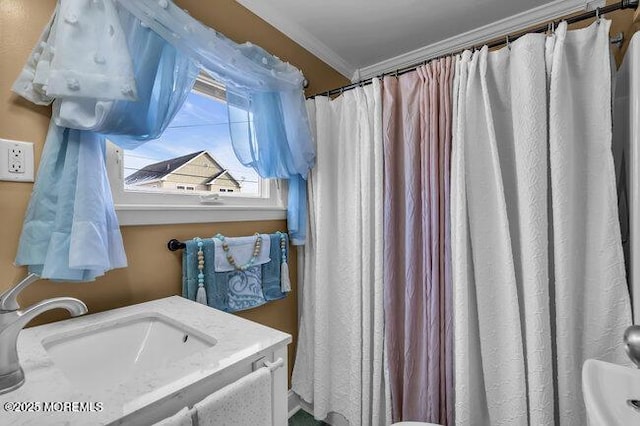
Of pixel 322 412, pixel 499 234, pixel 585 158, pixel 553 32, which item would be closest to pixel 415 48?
pixel 553 32

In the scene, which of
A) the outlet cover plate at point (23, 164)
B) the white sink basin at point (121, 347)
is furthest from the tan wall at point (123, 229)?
the white sink basin at point (121, 347)

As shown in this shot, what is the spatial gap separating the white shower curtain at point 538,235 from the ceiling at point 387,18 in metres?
0.74

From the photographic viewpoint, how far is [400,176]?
1.43 metres

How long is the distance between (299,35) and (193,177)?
1138mm

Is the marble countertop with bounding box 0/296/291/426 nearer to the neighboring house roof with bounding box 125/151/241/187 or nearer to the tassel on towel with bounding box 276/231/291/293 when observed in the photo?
the neighboring house roof with bounding box 125/151/241/187

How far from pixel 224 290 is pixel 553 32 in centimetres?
171

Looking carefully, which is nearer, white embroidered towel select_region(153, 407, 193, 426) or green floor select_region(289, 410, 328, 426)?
white embroidered towel select_region(153, 407, 193, 426)

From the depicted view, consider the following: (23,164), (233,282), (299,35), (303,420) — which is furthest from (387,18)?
(303,420)

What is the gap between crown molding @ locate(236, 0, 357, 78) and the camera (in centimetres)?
160

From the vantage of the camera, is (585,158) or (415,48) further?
(415,48)

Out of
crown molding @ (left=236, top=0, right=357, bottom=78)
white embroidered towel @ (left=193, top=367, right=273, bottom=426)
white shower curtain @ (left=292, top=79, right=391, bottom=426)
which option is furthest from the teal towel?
crown molding @ (left=236, top=0, right=357, bottom=78)

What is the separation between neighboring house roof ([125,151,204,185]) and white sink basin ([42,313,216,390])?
0.56m

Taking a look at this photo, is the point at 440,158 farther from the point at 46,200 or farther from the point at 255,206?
the point at 46,200

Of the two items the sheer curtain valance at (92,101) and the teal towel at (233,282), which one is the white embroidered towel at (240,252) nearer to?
the teal towel at (233,282)
